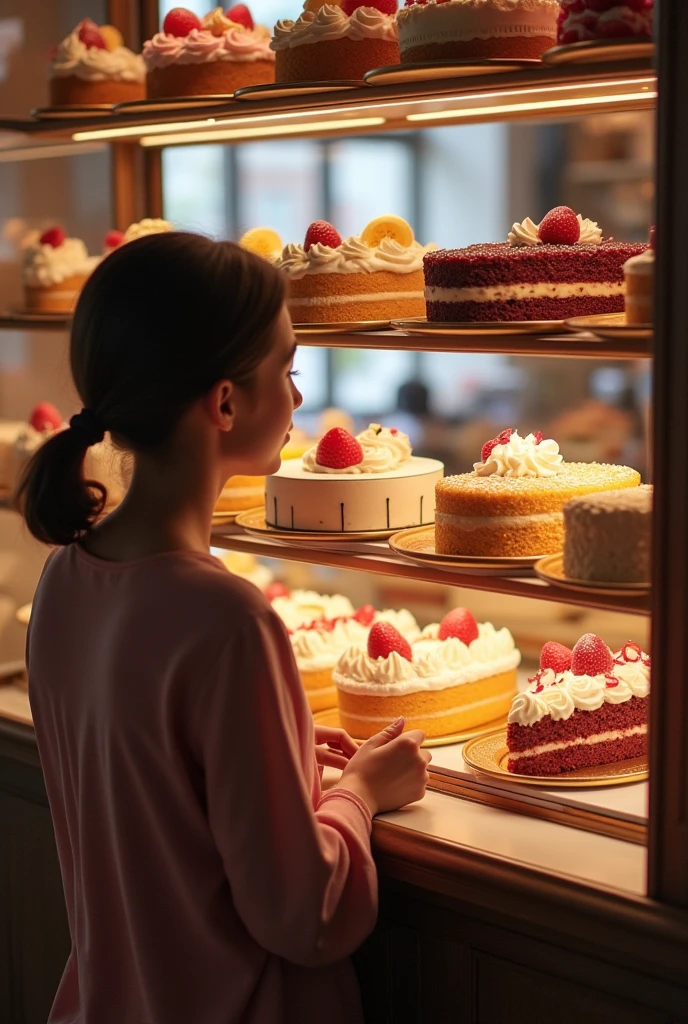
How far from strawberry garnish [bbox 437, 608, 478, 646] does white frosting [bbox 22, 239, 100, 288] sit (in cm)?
122

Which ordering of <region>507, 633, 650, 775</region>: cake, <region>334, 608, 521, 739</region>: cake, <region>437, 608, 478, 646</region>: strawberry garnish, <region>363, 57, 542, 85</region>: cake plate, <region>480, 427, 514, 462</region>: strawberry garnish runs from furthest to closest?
<region>437, 608, 478, 646</region>: strawberry garnish → <region>334, 608, 521, 739</region>: cake → <region>480, 427, 514, 462</region>: strawberry garnish → <region>507, 633, 650, 775</region>: cake → <region>363, 57, 542, 85</region>: cake plate

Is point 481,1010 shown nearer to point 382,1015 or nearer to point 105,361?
point 382,1015

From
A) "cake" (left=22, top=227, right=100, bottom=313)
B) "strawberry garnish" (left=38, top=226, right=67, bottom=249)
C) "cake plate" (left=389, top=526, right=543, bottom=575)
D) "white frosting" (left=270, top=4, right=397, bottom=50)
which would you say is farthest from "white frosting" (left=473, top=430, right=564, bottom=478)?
"strawberry garnish" (left=38, top=226, right=67, bottom=249)

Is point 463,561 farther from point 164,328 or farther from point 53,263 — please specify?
point 53,263

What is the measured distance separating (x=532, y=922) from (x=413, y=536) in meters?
0.73

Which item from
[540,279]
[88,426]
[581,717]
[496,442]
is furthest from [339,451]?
[88,426]

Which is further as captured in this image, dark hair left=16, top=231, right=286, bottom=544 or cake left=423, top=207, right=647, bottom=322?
cake left=423, top=207, right=647, bottom=322

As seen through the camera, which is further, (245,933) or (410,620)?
(410,620)

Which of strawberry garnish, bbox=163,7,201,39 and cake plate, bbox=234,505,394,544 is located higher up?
strawberry garnish, bbox=163,7,201,39

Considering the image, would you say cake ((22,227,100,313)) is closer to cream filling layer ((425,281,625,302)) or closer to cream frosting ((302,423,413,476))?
cream frosting ((302,423,413,476))

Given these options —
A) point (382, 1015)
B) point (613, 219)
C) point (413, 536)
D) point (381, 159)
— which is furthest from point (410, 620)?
point (381, 159)

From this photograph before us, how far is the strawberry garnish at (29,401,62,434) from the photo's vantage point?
9.89 feet

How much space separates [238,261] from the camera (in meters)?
1.59

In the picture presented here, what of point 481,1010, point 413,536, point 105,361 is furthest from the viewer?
point 413,536
